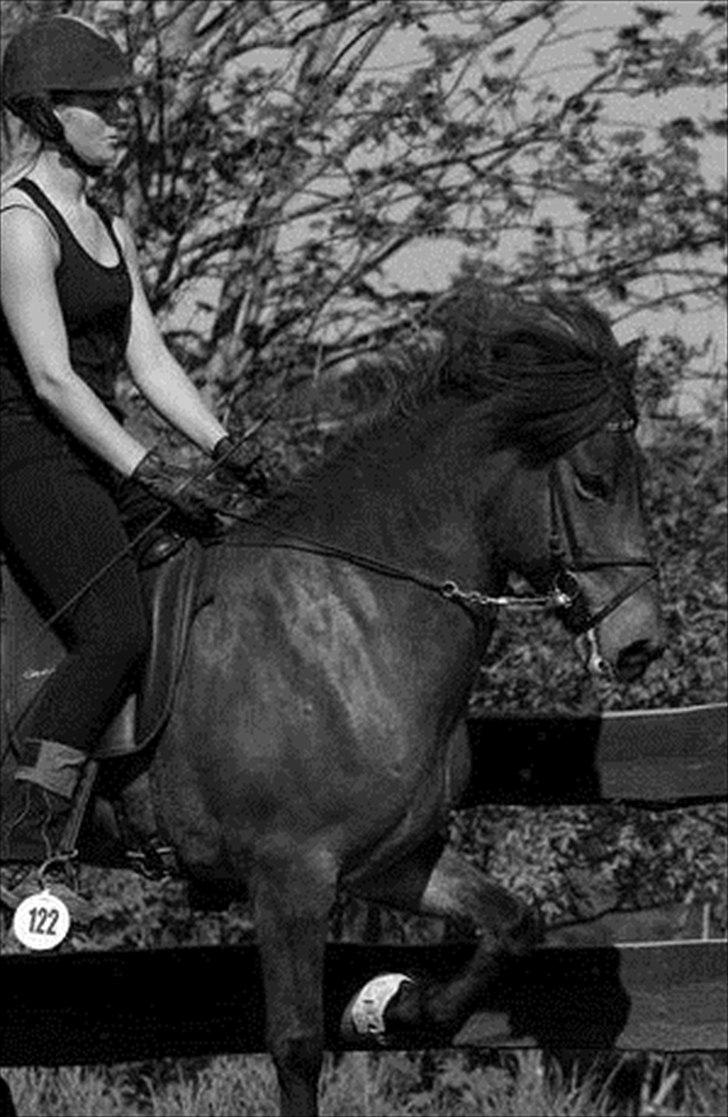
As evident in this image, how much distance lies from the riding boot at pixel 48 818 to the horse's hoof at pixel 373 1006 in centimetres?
70

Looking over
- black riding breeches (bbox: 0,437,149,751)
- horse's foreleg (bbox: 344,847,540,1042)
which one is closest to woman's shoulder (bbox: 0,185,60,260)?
black riding breeches (bbox: 0,437,149,751)

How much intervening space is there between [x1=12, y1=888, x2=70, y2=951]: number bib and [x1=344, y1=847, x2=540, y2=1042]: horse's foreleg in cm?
72

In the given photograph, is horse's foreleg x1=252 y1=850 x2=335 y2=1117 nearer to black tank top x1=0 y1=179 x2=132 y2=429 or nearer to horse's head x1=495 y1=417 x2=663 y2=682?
horse's head x1=495 y1=417 x2=663 y2=682

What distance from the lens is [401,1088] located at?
1042cm

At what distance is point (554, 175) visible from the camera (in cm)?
1130

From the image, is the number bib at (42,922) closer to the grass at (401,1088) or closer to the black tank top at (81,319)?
the black tank top at (81,319)

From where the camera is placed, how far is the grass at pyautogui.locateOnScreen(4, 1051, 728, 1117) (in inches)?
390

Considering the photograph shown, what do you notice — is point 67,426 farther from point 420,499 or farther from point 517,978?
point 517,978

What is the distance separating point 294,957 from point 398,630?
78 cm

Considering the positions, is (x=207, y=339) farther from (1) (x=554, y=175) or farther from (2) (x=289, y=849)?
(2) (x=289, y=849)

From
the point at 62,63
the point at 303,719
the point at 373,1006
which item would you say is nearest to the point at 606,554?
the point at 303,719

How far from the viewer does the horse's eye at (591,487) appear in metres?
7.49

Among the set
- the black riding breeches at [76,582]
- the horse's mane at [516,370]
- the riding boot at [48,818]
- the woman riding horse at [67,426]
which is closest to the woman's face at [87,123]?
the woman riding horse at [67,426]

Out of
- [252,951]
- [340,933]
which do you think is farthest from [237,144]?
[252,951]
